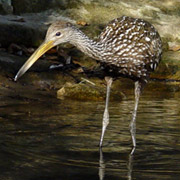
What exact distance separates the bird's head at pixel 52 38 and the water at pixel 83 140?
36.6 inches

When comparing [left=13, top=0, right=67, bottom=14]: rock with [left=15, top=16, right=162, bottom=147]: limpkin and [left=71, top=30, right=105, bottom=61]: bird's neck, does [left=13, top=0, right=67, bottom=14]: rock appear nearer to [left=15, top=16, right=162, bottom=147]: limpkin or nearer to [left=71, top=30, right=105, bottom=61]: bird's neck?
[left=15, top=16, right=162, bottom=147]: limpkin

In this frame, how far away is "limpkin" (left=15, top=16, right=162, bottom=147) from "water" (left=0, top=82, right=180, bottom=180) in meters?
0.34

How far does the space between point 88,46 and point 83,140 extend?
123 centimetres

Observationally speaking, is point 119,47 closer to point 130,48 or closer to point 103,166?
point 130,48

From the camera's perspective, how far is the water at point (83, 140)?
18.1ft

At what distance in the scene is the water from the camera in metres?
5.53

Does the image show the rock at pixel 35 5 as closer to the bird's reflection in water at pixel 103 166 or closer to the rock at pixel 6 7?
the rock at pixel 6 7

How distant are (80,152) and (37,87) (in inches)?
149

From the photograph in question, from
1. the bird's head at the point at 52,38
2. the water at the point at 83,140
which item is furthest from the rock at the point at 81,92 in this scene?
the bird's head at the point at 52,38

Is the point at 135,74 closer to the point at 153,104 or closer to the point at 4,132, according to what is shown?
the point at 4,132

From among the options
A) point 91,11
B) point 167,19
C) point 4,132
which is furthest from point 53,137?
point 167,19

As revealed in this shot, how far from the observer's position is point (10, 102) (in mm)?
8969

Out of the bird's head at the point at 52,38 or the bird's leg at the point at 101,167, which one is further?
the bird's head at the point at 52,38

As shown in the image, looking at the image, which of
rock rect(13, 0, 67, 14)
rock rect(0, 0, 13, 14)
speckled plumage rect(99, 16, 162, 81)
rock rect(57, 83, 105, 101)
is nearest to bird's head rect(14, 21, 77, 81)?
speckled plumage rect(99, 16, 162, 81)
